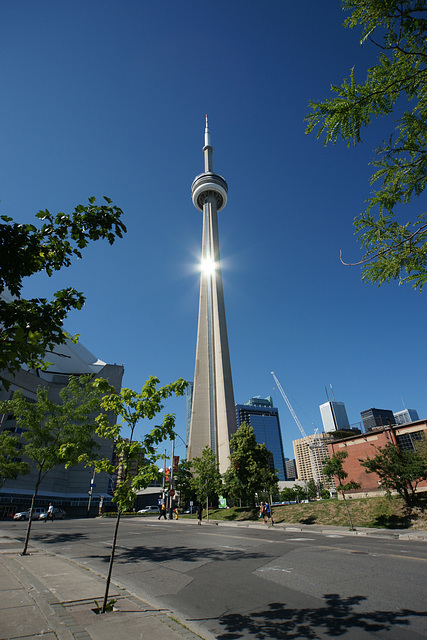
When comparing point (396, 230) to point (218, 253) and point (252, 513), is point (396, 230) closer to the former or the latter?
point (252, 513)

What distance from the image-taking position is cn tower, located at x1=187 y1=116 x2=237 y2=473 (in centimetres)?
6781

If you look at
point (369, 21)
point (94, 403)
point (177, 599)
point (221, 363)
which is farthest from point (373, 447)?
point (221, 363)

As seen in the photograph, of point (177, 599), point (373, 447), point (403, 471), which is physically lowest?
point (177, 599)

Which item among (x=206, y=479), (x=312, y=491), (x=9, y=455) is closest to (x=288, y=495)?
(x=312, y=491)

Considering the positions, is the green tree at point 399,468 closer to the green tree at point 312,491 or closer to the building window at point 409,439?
the building window at point 409,439

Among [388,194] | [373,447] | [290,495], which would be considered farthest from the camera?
[290,495]

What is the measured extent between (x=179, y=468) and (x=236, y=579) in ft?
144

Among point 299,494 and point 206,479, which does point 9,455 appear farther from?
point 299,494

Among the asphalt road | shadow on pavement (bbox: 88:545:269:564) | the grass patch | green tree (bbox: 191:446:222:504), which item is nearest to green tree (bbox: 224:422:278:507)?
green tree (bbox: 191:446:222:504)

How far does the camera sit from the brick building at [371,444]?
30.5 metres

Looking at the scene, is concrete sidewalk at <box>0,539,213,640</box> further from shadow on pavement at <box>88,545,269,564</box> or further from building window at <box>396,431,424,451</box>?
building window at <box>396,431,424,451</box>

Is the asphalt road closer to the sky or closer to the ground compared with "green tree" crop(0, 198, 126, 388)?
closer to the ground

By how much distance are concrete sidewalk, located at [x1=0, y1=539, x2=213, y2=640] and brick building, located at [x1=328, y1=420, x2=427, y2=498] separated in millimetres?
27437

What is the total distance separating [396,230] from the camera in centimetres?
689
